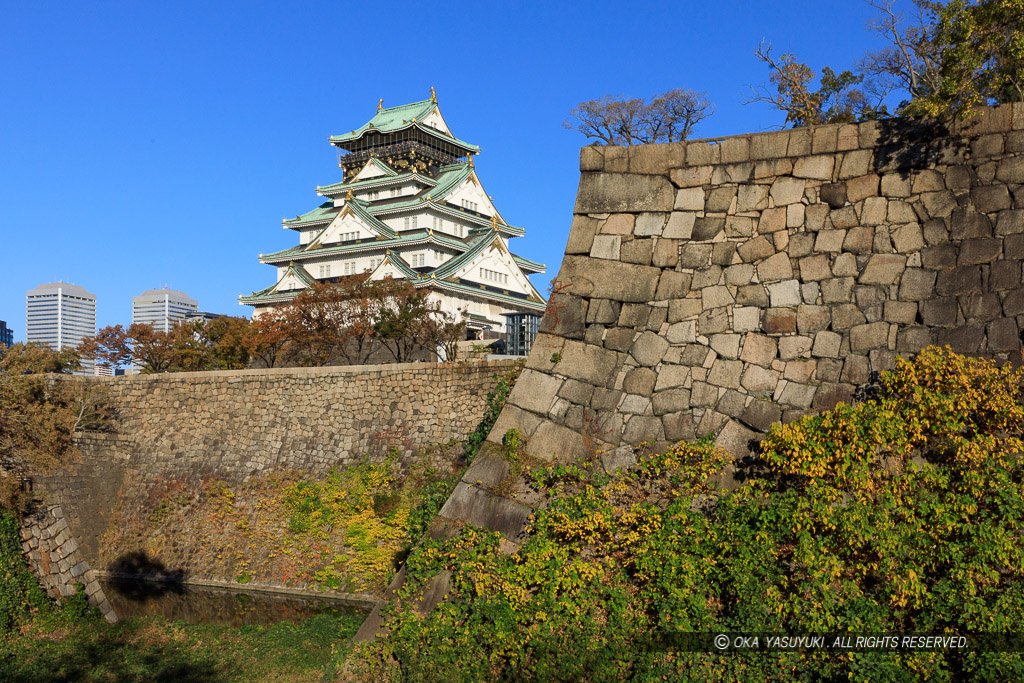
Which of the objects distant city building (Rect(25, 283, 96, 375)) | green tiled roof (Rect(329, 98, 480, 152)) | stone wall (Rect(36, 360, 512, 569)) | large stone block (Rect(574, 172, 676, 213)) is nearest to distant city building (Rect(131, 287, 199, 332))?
distant city building (Rect(25, 283, 96, 375))

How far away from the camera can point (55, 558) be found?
1216 cm

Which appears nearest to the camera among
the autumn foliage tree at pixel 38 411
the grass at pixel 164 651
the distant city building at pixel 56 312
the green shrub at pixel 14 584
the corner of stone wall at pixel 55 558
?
the grass at pixel 164 651

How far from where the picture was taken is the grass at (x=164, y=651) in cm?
928

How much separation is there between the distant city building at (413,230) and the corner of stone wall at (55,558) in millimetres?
22153

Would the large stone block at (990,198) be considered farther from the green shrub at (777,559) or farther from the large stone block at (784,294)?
the large stone block at (784,294)

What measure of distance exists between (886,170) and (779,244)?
109 centimetres

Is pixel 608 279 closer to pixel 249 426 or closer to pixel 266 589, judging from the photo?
pixel 266 589

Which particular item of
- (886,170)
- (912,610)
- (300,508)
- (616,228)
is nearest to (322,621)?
(300,508)

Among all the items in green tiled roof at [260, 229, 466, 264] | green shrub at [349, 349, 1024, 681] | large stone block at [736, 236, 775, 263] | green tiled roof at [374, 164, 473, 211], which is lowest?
green shrub at [349, 349, 1024, 681]

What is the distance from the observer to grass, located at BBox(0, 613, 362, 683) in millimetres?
9281

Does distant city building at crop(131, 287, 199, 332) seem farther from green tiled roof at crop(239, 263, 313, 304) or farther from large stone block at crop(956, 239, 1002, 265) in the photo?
large stone block at crop(956, 239, 1002, 265)

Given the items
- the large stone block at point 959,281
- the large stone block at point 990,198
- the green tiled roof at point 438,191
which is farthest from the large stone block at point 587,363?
the green tiled roof at point 438,191

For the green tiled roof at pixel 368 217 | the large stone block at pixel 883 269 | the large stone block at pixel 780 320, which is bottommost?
the large stone block at pixel 780 320

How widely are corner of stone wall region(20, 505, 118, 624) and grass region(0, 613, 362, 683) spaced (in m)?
0.69
